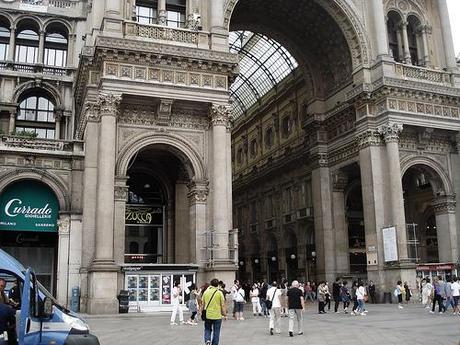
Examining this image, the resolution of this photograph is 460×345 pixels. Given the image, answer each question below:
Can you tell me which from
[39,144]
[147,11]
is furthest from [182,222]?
[147,11]

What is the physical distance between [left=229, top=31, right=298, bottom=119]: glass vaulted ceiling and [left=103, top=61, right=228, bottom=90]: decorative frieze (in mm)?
18269

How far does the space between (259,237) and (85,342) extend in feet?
142

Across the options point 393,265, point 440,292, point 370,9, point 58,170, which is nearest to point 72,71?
point 58,170

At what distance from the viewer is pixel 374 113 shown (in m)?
35.0

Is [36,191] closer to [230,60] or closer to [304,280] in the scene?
[230,60]

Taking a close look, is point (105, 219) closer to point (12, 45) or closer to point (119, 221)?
point (119, 221)

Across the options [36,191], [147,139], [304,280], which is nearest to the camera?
[147,139]

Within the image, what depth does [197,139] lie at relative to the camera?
30.0 metres

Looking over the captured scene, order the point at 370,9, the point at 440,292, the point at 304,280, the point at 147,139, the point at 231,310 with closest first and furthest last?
1. the point at 440,292
2. the point at 231,310
3. the point at 147,139
4. the point at 370,9
5. the point at 304,280

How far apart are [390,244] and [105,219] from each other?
654 inches

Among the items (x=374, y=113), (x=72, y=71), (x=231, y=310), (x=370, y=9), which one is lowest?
(x=231, y=310)

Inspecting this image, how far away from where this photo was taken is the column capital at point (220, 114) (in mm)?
29422

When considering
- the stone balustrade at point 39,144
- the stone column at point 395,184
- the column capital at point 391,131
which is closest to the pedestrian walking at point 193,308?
the stone balustrade at point 39,144

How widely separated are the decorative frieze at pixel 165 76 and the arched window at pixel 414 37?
647 inches
